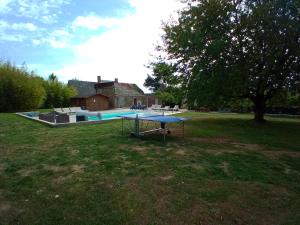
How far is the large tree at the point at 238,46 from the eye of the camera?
37.8ft

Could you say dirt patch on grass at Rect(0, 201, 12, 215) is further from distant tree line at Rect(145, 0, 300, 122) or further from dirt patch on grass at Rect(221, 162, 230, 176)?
distant tree line at Rect(145, 0, 300, 122)

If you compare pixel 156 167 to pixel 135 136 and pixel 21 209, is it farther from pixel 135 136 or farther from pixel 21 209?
pixel 135 136

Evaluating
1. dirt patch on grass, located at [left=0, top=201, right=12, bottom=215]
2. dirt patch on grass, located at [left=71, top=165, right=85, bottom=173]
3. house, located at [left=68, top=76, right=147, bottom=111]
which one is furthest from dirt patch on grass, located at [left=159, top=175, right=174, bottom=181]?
house, located at [left=68, top=76, right=147, bottom=111]

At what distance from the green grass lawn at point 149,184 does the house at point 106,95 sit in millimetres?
23035

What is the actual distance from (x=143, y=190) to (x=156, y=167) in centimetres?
129

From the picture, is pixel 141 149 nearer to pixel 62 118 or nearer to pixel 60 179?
pixel 60 179

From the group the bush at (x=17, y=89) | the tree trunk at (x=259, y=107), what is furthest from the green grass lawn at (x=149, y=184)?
the bush at (x=17, y=89)

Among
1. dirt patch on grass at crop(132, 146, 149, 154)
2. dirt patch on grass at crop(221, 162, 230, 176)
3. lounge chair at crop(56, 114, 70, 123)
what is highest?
lounge chair at crop(56, 114, 70, 123)

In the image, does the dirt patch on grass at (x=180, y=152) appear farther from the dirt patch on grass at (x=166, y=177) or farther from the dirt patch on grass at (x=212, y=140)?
the dirt patch on grass at (x=166, y=177)

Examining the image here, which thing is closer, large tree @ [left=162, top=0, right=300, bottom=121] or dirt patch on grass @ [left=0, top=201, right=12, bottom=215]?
dirt patch on grass @ [left=0, top=201, right=12, bottom=215]

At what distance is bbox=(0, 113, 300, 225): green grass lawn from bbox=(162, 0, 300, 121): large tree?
576 cm

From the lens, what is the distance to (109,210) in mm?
3523

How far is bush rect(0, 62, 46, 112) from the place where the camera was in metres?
22.5

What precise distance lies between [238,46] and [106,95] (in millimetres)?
25153
